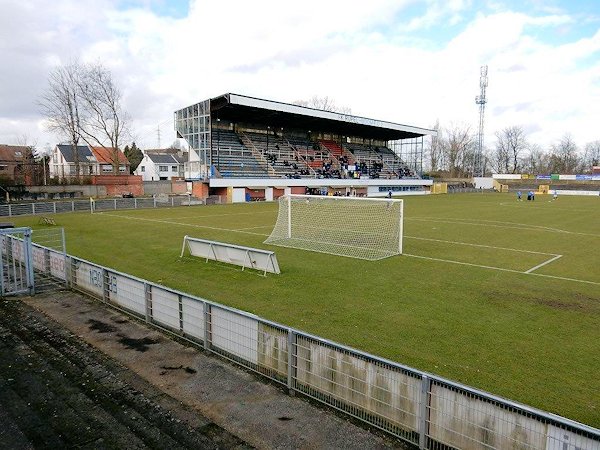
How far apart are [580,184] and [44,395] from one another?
95.2m

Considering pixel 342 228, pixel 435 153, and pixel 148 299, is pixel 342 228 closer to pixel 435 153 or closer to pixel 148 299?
pixel 148 299

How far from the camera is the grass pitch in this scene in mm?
7023

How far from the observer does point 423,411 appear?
16.1ft

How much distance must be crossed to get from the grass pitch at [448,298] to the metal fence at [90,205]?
14.8 m

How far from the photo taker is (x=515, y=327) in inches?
354

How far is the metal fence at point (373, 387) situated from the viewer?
14.0 ft

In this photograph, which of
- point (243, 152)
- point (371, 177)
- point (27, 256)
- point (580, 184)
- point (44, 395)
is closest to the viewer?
point (44, 395)

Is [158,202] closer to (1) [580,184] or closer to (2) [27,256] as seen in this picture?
(2) [27,256]

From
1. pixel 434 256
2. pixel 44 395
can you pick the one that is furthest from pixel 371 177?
pixel 44 395

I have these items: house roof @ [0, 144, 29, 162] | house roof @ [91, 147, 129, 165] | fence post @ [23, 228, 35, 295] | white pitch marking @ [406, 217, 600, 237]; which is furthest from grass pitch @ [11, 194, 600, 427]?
house roof @ [0, 144, 29, 162]

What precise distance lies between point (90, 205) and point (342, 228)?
24196 millimetres

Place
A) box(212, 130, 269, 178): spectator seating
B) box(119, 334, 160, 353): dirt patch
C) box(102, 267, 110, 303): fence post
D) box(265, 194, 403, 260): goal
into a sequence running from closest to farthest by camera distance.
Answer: box(119, 334, 160, 353): dirt patch
box(102, 267, 110, 303): fence post
box(265, 194, 403, 260): goal
box(212, 130, 269, 178): spectator seating

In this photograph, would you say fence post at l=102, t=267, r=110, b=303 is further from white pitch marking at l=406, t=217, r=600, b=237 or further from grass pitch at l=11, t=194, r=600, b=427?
white pitch marking at l=406, t=217, r=600, b=237

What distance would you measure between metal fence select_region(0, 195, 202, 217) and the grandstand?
480cm
